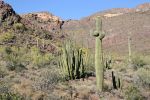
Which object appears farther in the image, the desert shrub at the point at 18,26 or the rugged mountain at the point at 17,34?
the desert shrub at the point at 18,26

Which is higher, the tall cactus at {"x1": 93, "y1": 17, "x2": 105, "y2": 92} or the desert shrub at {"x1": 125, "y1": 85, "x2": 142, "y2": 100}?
the tall cactus at {"x1": 93, "y1": 17, "x2": 105, "y2": 92}

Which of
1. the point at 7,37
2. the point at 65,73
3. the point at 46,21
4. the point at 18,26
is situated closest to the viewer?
the point at 65,73

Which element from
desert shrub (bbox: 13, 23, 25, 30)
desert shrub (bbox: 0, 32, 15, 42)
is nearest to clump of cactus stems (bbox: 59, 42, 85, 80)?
desert shrub (bbox: 0, 32, 15, 42)

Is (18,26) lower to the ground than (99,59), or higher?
higher

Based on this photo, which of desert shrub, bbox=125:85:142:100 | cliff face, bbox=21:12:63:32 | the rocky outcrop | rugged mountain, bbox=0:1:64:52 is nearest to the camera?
desert shrub, bbox=125:85:142:100

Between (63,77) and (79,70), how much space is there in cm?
107

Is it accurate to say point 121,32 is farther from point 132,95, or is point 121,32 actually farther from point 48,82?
point 132,95

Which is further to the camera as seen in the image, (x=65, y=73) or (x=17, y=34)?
(x=17, y=34)

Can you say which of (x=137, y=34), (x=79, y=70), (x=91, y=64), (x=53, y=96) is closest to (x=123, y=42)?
(x=137, y=34)

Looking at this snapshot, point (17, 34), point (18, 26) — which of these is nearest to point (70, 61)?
point (17, 34)

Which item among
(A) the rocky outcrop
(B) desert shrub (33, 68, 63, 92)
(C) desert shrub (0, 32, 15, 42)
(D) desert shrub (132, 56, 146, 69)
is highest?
(A) the rocky outcrop

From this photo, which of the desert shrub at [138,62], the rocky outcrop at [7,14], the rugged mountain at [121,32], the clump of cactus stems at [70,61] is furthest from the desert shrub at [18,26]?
the clump of cactus stems at [70,61]

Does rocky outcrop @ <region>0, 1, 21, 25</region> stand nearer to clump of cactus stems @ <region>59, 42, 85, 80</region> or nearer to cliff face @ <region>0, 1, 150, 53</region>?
cliff face @ <region>0, 1, 150, 53</region>

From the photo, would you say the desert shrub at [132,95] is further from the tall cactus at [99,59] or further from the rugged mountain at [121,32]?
the rugged mountain at [121,32]
